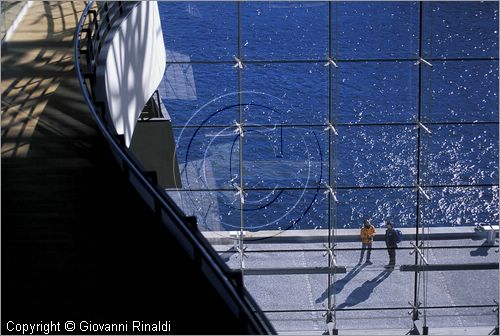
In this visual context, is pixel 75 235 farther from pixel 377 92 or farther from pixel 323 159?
pixel 377 92

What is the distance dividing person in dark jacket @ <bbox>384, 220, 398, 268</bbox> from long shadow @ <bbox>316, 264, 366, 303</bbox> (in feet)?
0.51

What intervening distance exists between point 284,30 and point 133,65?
2221 mm

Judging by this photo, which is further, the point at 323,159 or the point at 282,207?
the point at 323,159

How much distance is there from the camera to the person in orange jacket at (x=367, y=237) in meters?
6.19

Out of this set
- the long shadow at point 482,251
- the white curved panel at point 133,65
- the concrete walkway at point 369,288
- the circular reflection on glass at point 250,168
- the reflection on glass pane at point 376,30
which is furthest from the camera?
the reflection on glass pane at point 376,30

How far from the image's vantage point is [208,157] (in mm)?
6473

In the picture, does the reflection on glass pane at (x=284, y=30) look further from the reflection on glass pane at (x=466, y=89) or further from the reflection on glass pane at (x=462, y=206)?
the reflection on glass pane at (x=462, y=206)

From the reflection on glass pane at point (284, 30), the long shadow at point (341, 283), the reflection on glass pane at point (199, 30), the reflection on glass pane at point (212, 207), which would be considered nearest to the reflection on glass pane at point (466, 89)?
the reflection on glass pane at point (284, 30)

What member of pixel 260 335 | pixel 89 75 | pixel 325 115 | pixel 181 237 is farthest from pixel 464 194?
pixel 260 335

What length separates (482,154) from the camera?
6.57 metres

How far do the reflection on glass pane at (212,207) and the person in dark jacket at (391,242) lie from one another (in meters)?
0.84

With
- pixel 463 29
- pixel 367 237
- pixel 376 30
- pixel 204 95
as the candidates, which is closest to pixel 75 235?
pixel 367 237

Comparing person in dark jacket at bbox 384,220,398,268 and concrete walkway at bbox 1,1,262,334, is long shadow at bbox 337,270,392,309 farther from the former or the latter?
concrete walkway at bbox 1,1,262,334

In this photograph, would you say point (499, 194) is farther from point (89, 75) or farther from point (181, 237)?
point (181, 237)
